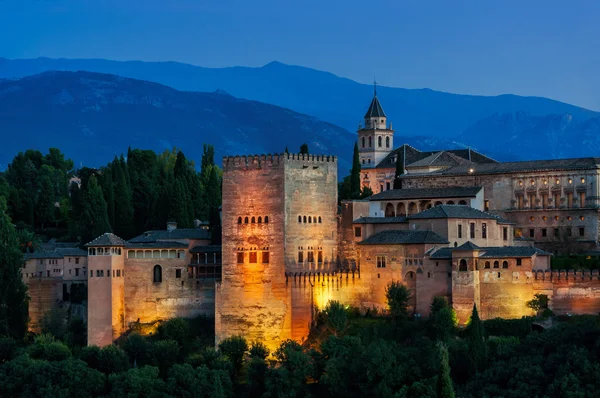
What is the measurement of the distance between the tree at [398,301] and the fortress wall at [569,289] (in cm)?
594

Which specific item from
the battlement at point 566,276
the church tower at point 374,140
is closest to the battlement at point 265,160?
the battlement at point 566,276

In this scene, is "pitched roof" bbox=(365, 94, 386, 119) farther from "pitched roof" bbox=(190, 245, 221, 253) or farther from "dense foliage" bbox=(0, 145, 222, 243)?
"pitched roof" bbox=(190, 245, 221, 253)

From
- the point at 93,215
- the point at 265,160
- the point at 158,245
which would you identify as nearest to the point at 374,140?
the point at 93,215

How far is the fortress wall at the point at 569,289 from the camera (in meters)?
53.3

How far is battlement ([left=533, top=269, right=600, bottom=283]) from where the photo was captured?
53500 mm

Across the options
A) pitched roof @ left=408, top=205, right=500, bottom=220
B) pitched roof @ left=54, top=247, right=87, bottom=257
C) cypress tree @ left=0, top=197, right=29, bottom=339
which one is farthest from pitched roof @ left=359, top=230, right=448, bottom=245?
cypress tree @ left=0, top=197, right=29, bottom=339

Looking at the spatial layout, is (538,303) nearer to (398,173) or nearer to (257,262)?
(257,262)

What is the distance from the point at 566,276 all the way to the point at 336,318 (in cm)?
1056

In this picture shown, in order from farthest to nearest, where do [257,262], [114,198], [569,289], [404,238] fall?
[114,198] < [257,262] < [404,238] < [569,289]

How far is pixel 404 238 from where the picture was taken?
5656cm

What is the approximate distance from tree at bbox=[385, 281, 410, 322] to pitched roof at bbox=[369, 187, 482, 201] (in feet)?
35.4

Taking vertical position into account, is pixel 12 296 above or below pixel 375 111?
below

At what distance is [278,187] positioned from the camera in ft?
186

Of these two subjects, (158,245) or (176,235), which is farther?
(176,235)
